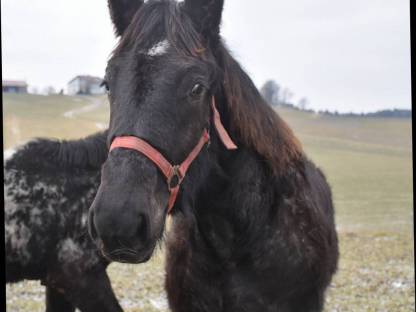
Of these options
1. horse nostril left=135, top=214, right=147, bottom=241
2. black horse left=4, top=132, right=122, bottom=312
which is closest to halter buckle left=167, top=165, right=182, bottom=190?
horse nostril left=135, top=214, right=147, bottom=241

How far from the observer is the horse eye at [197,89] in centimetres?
→ 209

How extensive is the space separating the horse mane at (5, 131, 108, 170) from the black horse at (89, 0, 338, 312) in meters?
1.25

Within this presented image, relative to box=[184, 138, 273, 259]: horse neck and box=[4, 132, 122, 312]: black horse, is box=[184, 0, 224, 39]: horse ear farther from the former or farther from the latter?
box=[4, 132, 122, 312]: black horse

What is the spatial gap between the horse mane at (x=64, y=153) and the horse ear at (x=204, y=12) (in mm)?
1888

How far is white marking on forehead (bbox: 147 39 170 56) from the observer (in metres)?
2.07

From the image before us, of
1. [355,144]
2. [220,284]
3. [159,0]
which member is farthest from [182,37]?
[355,144]

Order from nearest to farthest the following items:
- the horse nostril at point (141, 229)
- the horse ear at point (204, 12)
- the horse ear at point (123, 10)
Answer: the horse nostril at point (141, 229)
the horse ear at point (204, 12)
the horse ear at point (123, 10)

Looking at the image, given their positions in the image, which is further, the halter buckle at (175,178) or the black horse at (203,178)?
the halter buckle at (175,178)

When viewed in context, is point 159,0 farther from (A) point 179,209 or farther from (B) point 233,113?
(A) point 179,209

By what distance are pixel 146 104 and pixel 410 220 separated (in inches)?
661

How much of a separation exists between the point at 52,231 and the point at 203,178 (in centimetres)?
189

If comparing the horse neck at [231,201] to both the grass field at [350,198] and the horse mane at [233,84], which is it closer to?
the horse mane at [233,84]

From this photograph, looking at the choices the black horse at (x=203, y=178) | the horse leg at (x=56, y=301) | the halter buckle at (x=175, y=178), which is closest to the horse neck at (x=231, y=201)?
the black horse at (x=203, y=178)

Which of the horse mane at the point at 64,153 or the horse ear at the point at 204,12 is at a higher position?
the horse ear at the point at 204,12
